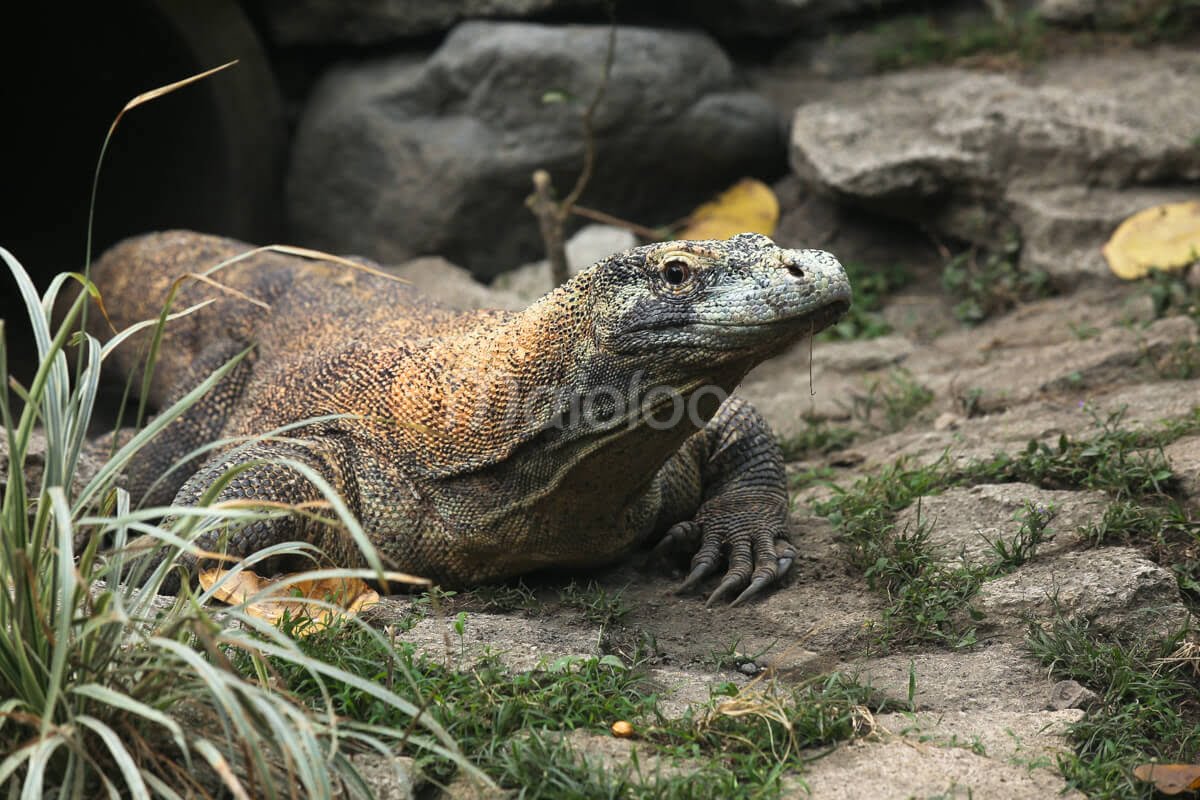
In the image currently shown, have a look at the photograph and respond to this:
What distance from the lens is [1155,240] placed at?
7.58 meters

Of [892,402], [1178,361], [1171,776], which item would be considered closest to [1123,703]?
[1171,776]

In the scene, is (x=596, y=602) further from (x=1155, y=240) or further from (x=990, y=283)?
(x=1155, y=240)

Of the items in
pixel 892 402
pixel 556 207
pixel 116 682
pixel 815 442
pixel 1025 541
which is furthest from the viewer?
pixel 556 207

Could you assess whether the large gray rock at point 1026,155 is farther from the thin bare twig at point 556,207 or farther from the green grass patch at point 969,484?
the green grass patch at point 969,484

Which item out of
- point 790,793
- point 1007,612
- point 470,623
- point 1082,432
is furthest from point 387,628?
point 1082,432

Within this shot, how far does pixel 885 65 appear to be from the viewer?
10055 millimetres

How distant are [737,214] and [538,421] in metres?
5.01

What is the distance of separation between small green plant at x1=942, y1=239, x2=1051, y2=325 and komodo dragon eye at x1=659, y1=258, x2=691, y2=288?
13.6 ft

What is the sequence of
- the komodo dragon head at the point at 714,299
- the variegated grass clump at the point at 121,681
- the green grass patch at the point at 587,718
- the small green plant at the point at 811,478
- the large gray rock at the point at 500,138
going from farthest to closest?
the large gray rock at the point at 500,138
the small green plant at the point at 811,478
the komodo dragon head at the point at 714,299
the green grass patch at the point at 587,718
the variegated grass clump at the point at 121,681

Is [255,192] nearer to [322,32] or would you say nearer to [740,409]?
[322,32]

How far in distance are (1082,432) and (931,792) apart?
8.82 ft

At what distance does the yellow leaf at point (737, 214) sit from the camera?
903 centimetres

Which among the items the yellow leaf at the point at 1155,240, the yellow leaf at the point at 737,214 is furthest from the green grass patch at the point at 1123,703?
the yellow leaf at the point at 737,214

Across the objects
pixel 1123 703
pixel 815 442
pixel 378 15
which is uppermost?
pixel 378 15
